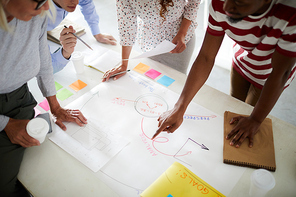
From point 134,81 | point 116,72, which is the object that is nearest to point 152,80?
point 134,81

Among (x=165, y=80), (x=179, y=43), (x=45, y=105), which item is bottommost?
(x=45, y=105)

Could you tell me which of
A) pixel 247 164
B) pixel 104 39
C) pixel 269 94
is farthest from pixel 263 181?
pixel 104 39

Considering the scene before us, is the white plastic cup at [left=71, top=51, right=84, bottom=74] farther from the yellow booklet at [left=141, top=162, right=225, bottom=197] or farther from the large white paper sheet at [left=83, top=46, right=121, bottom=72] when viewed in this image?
the yellow booklet at [left=141, top=162, right=225, bottom=197]

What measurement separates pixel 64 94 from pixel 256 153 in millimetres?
913

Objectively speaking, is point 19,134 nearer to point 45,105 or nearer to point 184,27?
point 45,105

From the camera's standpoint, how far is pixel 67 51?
3.96 ft

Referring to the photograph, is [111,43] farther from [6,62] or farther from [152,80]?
[6,62]

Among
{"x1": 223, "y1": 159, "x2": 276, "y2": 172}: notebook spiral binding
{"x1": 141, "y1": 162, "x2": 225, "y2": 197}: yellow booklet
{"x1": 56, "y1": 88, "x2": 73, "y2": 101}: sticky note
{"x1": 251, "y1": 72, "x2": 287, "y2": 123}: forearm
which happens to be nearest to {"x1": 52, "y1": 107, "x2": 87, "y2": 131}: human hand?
{"x1": 56, "y1": 88, "x2": 73, "y2": 101}: sticky note

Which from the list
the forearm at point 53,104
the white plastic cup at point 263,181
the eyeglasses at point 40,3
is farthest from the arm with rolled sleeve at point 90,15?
the white plastic cup at point 263,181

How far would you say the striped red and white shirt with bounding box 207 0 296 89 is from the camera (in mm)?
770

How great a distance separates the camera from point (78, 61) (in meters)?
1.22

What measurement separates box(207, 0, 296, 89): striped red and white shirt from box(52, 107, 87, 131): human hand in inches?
26.2

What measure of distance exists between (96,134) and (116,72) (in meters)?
0.41

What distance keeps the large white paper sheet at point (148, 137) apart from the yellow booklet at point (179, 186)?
23 millimetres
